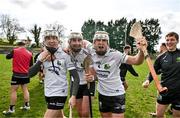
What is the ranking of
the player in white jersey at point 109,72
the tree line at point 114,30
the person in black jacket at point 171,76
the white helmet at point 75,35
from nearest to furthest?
the player in white jersey at point 109,72 → the white helmet at point 75,35 → the person in black jacket at point 171,76 → the tree line at point 114,30

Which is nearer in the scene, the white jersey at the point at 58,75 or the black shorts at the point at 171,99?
the white jersey at the point at 58,75

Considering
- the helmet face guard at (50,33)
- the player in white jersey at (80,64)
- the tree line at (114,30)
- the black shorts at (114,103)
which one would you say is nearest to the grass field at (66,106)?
the player in white jersey at (80,64)

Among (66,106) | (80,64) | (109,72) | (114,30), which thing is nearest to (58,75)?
(109,72)

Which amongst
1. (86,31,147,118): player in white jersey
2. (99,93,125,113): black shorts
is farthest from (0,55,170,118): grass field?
(86,31,147,118): player in white jersey

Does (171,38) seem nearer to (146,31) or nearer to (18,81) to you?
(18,81)

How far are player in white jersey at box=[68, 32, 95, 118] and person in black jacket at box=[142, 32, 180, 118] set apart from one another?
132 cm

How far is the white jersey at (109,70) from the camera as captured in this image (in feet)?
21.8

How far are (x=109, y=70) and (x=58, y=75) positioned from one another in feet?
2.98

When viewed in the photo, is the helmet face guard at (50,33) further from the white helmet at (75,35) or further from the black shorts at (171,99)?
the black shorts at (171,99)

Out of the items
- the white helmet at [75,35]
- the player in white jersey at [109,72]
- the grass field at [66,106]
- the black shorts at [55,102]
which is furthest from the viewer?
the grass field at [66,106]

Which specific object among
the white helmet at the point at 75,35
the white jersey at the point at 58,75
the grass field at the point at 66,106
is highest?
the white helmet at the point at 75,35

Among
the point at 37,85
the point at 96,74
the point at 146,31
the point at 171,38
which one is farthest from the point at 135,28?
the point at 146,31

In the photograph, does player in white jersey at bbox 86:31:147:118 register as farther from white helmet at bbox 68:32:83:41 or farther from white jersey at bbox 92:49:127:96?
white helmet at bbox 68:32:83:41

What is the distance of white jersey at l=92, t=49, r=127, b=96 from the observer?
6.63 m
